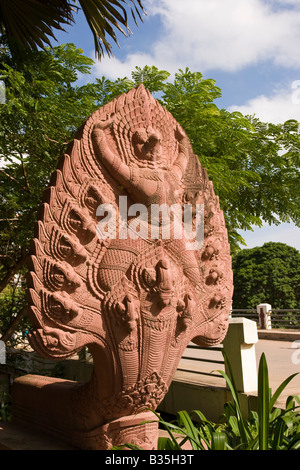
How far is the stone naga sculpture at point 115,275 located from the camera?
8.92ft

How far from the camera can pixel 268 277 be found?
18.7 metres

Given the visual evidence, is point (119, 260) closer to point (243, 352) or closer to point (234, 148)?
point (243, 352)

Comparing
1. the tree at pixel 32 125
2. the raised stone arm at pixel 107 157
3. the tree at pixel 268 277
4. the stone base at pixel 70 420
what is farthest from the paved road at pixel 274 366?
the tree at pixel 268 277

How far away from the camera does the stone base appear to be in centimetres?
288

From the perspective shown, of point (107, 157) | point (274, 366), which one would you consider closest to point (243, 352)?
point (107, 157)

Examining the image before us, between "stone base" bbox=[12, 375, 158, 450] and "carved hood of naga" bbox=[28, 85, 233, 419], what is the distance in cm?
15

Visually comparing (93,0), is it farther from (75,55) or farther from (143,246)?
(143,246)

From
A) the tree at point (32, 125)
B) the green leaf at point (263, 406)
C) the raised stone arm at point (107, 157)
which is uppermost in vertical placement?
the tree at point (32, 125)

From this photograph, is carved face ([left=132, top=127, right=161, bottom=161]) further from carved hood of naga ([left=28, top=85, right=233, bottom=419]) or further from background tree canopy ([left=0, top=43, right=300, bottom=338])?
background tree canopy ([left=0, top=43, right=300, bottom=338])

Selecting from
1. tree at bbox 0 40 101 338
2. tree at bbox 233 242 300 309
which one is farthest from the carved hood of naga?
tree at bbox 233 242 300 309

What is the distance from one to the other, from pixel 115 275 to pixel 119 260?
0.33 ft

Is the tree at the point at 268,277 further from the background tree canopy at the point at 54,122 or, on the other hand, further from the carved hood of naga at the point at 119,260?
the carved hood of naga at the point at 119,260

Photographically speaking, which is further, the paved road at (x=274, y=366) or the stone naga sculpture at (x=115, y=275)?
the paved road at (x=274, y=366)

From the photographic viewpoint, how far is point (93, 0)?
5.28m
